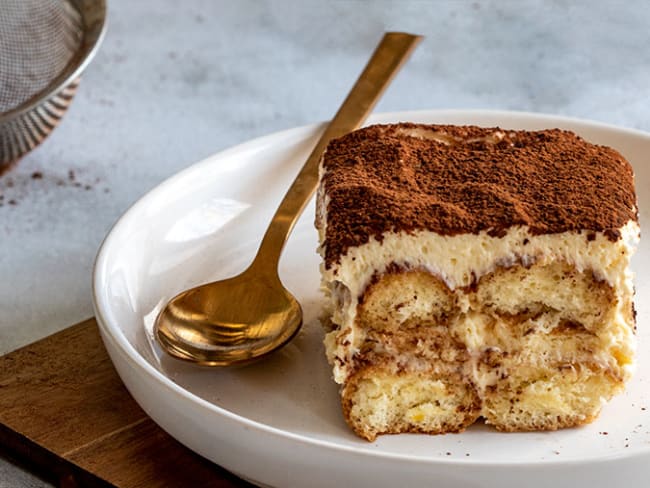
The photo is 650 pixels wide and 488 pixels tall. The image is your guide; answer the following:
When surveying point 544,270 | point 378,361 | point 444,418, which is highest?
point 544,270

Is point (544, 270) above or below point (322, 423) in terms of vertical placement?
above

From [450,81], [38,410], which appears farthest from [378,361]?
[450,81]

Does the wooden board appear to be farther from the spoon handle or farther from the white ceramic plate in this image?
the spoon handle

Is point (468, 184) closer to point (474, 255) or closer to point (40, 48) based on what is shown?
point (474, 255)

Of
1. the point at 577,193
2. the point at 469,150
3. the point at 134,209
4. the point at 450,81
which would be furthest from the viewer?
the point at 450,81

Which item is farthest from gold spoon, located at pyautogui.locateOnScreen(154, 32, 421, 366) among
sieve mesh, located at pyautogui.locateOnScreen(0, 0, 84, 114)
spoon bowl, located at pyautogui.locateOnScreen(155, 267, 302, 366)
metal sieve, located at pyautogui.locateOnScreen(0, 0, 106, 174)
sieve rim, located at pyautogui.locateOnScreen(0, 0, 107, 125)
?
sieve mesh, located at pyautogui.locateOnScreen(0, 0, 84, 114)

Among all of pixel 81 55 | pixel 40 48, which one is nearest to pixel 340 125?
pixel 81 55

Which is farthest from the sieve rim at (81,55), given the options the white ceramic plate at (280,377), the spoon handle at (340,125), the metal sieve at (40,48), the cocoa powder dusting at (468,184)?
the cocoa powder dusting at (468,184)

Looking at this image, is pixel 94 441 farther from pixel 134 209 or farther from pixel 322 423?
pixel 134 209
